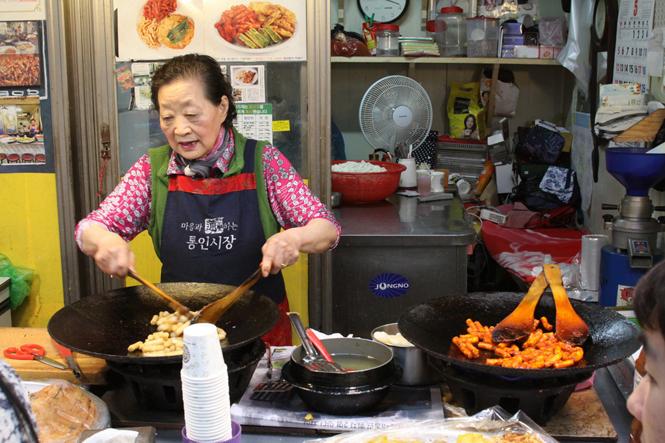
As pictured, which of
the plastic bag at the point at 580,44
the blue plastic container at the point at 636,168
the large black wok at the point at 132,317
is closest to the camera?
the large black wok at the point at 132,317

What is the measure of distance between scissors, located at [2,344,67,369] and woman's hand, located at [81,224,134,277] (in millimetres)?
288

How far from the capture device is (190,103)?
7.72 ft

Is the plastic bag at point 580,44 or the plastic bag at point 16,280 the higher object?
the plastic bag at point 580,44

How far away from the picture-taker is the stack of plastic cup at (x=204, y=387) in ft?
3.76

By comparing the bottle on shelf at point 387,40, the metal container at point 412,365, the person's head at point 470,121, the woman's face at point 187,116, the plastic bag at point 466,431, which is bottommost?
the plastic bag at point 466,431

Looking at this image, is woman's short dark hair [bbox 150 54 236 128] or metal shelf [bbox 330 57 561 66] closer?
woman's short dark hair [bbox 150 54 236 128]

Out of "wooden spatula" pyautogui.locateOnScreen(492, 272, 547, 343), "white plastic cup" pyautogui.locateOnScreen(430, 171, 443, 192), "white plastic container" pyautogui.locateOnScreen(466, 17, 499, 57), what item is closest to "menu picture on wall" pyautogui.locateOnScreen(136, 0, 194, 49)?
"white plastic cup" pyautogui.locateOnScreen(430, 171, 443, 192)

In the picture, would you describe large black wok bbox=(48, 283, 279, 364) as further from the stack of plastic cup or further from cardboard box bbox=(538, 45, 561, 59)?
cardboard box bbox=(538, 45, 561, 59)

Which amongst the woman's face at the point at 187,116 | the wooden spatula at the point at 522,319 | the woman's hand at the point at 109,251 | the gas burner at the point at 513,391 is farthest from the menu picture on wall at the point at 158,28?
the gas burner at the point at 513,391

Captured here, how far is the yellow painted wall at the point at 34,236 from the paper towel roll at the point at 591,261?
2.53m

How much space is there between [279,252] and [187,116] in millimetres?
583

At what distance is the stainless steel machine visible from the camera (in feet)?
10.3

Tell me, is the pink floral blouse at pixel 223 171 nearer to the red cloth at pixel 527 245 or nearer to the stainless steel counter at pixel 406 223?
the stainless steel counter at pixel 406 223

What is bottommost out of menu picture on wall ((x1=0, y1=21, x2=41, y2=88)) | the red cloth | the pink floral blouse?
the red cloth
